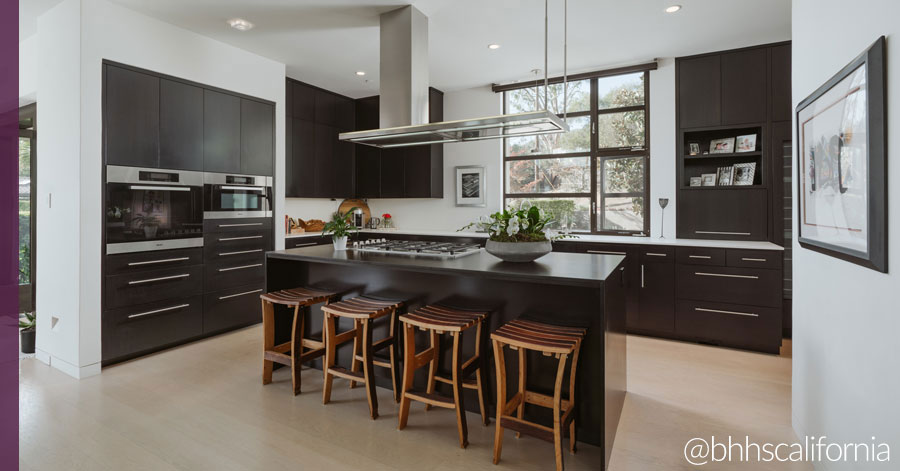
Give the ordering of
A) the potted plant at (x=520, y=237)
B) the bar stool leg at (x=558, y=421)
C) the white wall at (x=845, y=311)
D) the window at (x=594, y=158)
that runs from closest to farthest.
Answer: the white wall at (x=845, y=311) → the bar stool leg at (x=558, y=421) → the potted plant at (x=520, y=237) → the window at (x=594, y=158)

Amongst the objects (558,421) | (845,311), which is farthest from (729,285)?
(558,421)

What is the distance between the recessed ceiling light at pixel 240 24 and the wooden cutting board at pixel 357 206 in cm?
287

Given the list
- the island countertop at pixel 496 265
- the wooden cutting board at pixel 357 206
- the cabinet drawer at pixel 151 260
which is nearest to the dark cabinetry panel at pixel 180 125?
the cabinet drawer at pixel 151 260

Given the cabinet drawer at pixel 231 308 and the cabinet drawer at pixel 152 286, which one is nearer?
the cabinet drawer at pixel 152 286

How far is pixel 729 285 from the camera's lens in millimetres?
3820

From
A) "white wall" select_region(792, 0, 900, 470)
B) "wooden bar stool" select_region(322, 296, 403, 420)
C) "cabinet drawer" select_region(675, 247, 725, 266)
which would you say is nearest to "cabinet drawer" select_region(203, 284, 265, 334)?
"wooden bar stool" select_region(322, 296, 403, 420)

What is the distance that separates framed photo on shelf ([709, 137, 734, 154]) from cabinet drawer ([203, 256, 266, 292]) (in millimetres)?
4651

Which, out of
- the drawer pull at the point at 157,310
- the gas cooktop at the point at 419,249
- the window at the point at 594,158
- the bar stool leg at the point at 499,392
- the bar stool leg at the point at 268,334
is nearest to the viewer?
the bar stool leg at the point at 499,392

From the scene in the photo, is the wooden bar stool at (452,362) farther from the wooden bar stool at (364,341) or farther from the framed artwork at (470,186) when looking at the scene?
the framed artwork at (470,186)

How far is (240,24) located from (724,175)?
4.75 m

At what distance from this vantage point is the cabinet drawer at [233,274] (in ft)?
13.2

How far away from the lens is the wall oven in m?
3.35

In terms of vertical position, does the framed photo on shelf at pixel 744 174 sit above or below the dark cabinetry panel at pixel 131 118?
below

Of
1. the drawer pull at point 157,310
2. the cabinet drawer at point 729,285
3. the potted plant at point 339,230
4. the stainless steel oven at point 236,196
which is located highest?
the stainless steel oven at point 236,196
